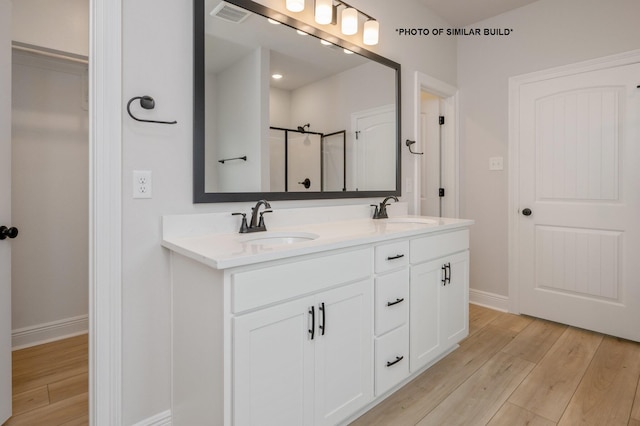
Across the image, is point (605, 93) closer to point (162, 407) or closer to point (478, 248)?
point (478, 248)

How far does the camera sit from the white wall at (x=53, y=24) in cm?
202

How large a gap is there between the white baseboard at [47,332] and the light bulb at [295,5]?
254cm

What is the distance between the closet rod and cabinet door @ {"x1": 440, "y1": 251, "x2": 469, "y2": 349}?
8.58 ft

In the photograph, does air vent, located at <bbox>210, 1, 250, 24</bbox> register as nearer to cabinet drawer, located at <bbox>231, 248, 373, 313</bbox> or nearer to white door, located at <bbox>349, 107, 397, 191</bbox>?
white door, located at <bbox>349, 107, 397, 191</bbox>

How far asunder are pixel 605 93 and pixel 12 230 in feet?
11.9

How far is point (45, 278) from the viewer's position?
7.96ft

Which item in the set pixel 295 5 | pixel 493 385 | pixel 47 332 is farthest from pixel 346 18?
pixel 47 332

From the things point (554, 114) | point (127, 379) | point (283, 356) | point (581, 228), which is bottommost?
point (127, 379)

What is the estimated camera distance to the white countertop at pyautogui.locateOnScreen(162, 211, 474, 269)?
1137 mm

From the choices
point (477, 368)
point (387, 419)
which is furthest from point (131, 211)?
point (477, 368)

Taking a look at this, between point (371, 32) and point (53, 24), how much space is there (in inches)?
77.5

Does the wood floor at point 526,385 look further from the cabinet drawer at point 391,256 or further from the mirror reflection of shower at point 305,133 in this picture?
the mirror reflection of shower at point 305,133

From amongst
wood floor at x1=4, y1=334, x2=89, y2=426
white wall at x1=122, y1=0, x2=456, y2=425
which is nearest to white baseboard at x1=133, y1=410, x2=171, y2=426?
white wall at x1=122, y1=0, x2=456, y2=425

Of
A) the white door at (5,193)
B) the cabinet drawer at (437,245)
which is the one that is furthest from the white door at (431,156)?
the white door at (5,193)
